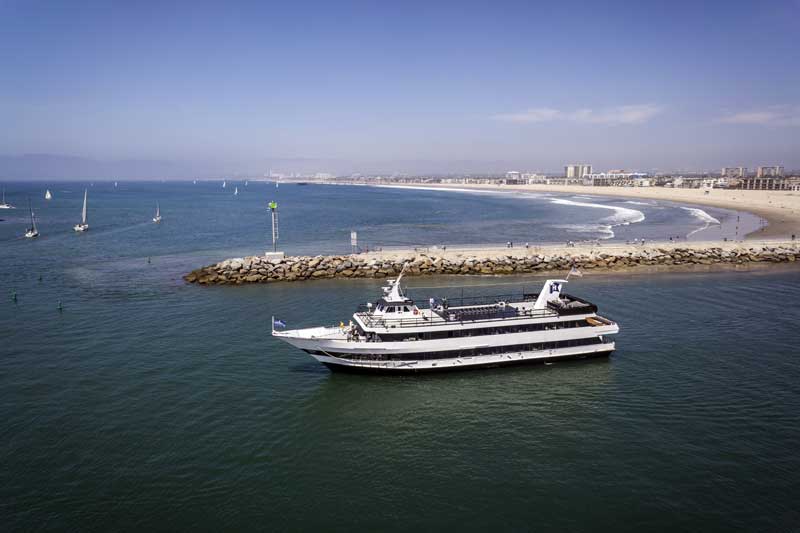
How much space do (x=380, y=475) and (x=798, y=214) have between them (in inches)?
4983

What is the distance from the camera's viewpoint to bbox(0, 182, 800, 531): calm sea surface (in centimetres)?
1916

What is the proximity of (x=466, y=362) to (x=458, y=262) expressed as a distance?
3029 centimetres

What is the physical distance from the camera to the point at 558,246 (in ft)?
231

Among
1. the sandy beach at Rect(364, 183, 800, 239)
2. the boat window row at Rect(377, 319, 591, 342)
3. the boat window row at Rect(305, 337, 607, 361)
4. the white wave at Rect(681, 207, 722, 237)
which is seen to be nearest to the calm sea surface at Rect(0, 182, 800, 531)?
the boat window row at Rect(305, 337, 607, 361)

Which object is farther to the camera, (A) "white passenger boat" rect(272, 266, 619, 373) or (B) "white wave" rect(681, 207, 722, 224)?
(B) "white wave" rect(681, 207, 722, 224)

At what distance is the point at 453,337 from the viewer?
31.6 meters

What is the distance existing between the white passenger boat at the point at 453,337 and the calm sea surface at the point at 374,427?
107 centimetres

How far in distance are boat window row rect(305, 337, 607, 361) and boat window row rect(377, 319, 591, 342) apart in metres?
0.95

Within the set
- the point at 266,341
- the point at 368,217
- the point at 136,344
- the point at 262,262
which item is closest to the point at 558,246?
the point at 262,262

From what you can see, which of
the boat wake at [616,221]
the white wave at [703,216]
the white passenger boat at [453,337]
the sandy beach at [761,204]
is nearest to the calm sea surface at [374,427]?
the white passenger boat at [453,337]

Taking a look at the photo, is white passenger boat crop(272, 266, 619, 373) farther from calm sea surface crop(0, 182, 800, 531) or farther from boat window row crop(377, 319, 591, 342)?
calm sea surface crop(0, 182, 800, 531)

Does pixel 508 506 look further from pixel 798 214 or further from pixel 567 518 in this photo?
pixel 798 214

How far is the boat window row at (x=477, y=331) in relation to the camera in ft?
102

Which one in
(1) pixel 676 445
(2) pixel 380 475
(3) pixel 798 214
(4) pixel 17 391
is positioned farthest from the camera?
(3) pixel 798 214
